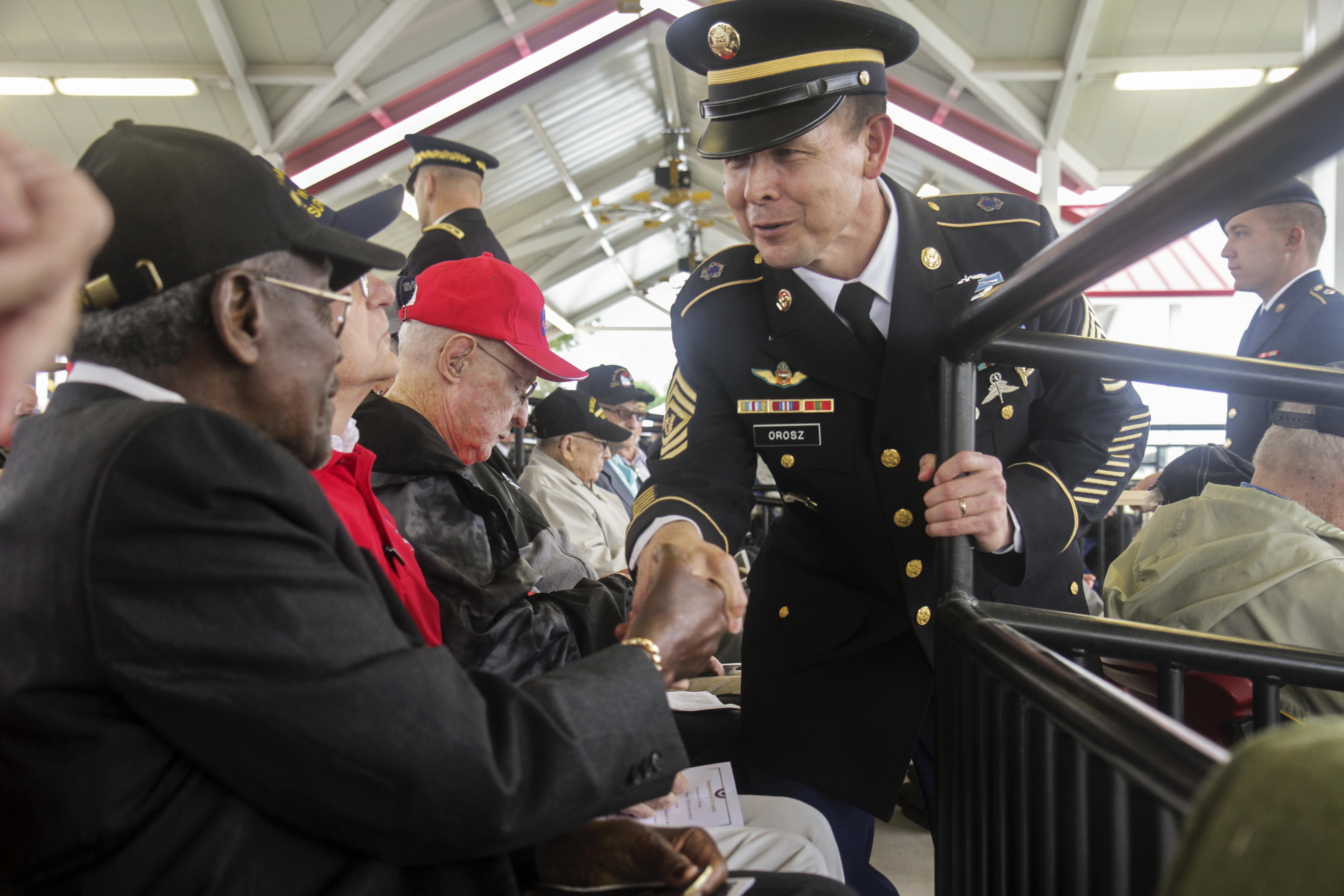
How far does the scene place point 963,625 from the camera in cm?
94

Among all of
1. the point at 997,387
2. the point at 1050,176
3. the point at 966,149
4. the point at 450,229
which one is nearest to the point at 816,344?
the point at 997,387

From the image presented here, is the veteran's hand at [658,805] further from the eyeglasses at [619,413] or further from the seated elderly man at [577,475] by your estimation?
the eyeglasses at [619,413]

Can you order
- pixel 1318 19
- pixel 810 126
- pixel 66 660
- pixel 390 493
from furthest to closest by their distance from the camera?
pixel 1318 19, pixel 390 493, pixel 810 126, pixel 66 660

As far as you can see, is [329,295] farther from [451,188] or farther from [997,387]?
[451,188]

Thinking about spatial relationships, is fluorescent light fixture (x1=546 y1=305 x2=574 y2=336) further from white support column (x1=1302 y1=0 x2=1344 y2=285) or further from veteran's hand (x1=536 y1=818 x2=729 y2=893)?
veteran's hand (x1=536 y1=818 x2=729 y2=893)

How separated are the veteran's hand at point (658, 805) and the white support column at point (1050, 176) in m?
8.53

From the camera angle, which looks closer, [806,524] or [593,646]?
[806,524]

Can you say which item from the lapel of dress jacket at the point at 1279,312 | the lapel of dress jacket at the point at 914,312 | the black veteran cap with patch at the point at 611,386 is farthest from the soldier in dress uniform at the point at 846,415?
the black veteran cap with patch at the point at 611,386

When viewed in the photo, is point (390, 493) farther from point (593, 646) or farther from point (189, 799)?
point (189, 799)

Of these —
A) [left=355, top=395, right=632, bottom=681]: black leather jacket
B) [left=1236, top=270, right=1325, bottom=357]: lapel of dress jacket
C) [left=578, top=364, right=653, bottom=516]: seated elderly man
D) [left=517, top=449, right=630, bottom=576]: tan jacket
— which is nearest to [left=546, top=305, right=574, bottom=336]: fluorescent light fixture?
[left=578, top=364, right=653, bottom=516]: seated elderly man

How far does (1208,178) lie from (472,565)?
5.08 ft

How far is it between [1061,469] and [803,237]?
22.0 inches

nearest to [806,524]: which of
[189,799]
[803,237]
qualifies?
[803,237]

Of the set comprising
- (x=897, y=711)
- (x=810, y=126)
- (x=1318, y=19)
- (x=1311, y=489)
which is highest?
(x=1318, y=19)
